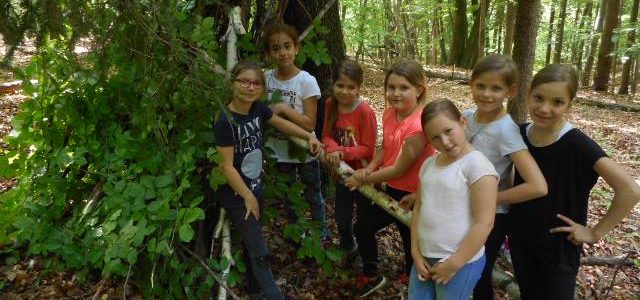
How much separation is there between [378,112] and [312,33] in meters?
5.71

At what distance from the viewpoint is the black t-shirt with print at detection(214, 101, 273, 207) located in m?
2.54

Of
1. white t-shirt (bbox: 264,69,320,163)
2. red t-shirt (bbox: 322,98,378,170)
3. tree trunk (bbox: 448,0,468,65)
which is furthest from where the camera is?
tree trunk (bbox: 448,0,468,65)

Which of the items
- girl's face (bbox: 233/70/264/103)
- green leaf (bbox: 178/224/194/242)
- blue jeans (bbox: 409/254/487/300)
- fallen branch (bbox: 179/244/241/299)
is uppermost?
girl's face (bbox: 233/70/264/103)

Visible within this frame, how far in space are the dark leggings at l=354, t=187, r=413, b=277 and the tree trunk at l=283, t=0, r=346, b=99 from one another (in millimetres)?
1417

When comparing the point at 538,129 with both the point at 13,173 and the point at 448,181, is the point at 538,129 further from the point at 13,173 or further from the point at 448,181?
the point at 13,173

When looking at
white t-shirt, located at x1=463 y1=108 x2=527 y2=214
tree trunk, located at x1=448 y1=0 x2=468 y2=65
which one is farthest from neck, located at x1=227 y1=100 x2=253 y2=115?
tree trunk, located at x1=448 y1=0 x2=468 y2=65

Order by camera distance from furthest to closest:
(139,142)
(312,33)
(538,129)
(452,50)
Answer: (452,50), (312,33), (139,142), (538,129)

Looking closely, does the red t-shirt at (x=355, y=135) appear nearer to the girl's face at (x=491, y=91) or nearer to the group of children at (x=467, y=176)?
the group of children at (x=467, y=176)

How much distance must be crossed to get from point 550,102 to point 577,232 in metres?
0.65

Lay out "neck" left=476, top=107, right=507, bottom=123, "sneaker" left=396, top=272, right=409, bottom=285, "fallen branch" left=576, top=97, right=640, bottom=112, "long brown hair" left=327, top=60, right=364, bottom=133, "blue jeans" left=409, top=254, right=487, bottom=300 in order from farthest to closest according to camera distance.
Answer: "fallen branch" left=576, top=97, right=640, bottom=112, "sneaker" left=396, top=272, right=409, bottom=285, "long brown hair" left=327, top=60, right=364, bottom=133, "neck" left=476, top=107, right=507, bottom=123, "blue jeans" left=409, top=254, right=487, bottom=300

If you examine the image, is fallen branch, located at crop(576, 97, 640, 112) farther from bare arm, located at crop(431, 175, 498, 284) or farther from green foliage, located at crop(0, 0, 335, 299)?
bare arm, located at crop(431, 175, 498, 284)

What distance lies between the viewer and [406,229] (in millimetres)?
2754

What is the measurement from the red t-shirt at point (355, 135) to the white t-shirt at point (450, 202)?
3.18ft

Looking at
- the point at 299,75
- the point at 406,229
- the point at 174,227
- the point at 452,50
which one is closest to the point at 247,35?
the point at 299,75
